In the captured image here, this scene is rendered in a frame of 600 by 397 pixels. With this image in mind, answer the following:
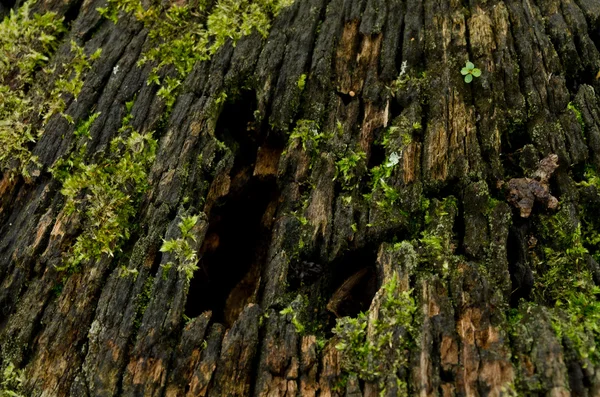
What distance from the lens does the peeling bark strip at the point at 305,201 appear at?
3947mm

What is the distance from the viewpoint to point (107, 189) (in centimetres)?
503

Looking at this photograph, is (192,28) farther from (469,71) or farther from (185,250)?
(469,71)

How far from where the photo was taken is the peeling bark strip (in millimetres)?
3947

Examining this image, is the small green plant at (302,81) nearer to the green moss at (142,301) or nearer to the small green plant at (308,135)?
the small green plant at (308,135)

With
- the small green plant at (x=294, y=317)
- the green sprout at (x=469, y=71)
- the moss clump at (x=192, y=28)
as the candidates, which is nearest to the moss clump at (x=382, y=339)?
the small green plant at (x=294, y=317)

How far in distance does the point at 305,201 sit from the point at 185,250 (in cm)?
119

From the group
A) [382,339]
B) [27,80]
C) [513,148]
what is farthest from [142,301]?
[513,148]

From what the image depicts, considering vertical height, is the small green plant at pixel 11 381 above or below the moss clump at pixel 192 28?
below

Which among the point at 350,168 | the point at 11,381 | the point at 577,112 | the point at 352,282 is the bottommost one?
the point at 11,381

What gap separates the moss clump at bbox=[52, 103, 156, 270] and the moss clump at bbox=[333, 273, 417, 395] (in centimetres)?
231

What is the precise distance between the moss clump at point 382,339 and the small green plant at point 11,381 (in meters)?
2.76

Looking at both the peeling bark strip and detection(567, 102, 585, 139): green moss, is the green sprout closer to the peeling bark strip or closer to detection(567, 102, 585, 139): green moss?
the peeling bark strip

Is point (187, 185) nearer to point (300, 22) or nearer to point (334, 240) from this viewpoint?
point (334, 240)

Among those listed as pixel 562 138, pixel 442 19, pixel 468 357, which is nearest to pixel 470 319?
pixel 468 357
